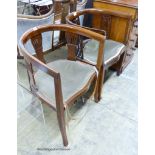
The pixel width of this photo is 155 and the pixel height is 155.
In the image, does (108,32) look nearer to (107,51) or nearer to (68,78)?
(107,51)

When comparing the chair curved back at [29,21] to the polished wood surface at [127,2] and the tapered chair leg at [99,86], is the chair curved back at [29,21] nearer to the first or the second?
the polished wood surface at [127,2]

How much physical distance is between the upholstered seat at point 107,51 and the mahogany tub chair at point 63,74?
13cm

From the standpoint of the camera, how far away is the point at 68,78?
1332 mm

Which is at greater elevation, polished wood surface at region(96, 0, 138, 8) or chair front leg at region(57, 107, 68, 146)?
polished wood surface at region(96, 0, 138, 8)

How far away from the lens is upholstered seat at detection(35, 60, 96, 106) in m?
1.22

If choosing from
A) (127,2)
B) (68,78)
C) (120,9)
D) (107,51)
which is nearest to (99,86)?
(107,51)

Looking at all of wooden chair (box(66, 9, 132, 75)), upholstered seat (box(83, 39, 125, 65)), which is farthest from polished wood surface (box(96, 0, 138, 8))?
upholstered seat (box(83, 39, 125, 65))

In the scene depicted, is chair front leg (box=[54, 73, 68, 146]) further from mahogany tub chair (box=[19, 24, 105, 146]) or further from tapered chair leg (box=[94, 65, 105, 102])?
tapered chair leg (box=[94, 65, 105, 102])

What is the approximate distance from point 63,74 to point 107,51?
57cm

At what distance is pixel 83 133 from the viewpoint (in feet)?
4.83

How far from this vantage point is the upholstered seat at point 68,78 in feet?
3.99
